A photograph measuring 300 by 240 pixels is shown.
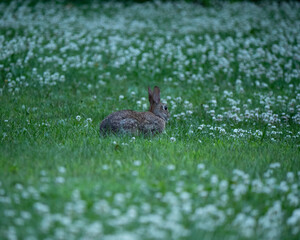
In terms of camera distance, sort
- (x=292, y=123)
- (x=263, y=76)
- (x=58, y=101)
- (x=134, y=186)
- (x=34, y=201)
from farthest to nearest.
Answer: (x=263, y=76)
(x=58, y=101)
(x=292, y=123)
(x=134, y=186)
(x=34, y=201)

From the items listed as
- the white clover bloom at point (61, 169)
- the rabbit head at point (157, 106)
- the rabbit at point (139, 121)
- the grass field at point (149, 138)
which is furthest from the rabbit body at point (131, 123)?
the white clover bloom at point (61, 169)

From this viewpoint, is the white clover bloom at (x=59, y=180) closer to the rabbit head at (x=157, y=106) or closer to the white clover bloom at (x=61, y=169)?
the white clover bloom at (x=61, y=169)

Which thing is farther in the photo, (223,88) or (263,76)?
(263,76)

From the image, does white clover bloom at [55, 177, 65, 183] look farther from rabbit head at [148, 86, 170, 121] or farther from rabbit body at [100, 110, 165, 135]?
rabbit head at [148, 86, 170, 121]

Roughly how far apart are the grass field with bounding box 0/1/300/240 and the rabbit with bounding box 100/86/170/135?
0.24 m

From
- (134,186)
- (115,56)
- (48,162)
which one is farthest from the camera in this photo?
(115,56)

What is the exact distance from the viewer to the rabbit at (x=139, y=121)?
27.3 ft

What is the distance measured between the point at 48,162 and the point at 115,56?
886 centimetres

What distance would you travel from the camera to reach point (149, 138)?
855 cm

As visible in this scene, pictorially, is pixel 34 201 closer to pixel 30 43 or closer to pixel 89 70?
pixel 89 70

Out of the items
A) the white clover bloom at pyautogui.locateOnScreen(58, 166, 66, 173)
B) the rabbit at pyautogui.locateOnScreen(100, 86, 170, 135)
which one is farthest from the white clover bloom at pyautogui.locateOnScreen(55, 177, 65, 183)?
the rabbit at pyautogui.locateOnScreen(100, 86, 170, 135)

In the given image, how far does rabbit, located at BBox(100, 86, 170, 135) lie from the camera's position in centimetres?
832

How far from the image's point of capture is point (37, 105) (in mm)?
10664

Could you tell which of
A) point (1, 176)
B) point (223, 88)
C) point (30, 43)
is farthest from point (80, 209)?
point (30, 43)
